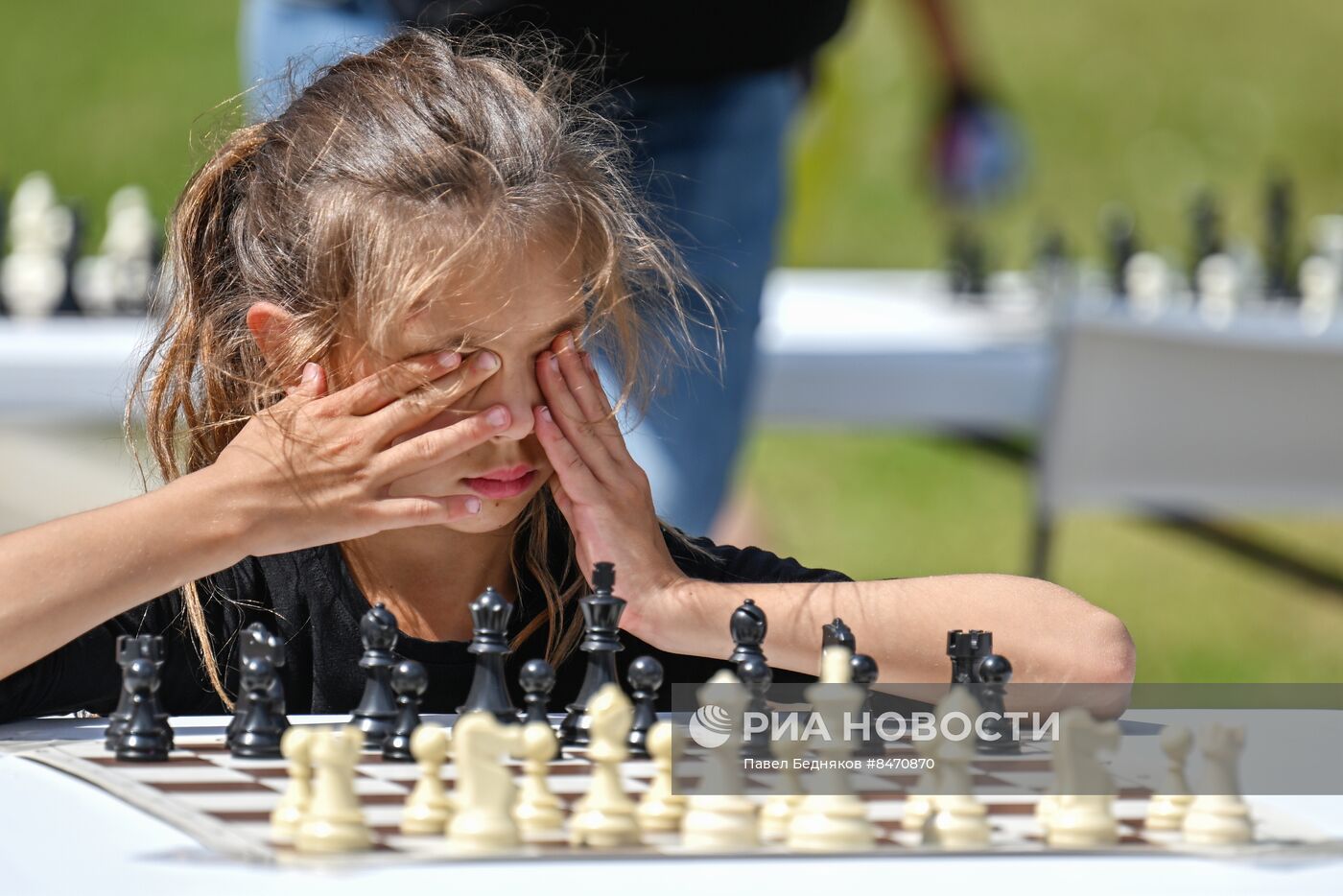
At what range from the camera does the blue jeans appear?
8.09ft

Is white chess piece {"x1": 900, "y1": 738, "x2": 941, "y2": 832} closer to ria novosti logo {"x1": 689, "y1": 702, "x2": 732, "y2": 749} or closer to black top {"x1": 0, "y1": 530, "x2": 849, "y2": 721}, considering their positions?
ria novosti logo {"x1": 689, "y1": 702, "x2": 732, "y2": 749}

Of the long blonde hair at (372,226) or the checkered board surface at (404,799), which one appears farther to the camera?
the long blonde hair at (372,226)

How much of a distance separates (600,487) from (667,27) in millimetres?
1009

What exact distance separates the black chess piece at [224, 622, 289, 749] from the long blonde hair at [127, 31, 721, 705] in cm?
29

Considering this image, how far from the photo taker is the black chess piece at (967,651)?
4.35 feet

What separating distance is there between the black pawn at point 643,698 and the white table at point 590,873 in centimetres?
32

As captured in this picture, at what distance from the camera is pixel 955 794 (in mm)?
1003

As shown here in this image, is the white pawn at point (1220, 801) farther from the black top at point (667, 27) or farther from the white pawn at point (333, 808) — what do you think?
the black top at point (667, 27)

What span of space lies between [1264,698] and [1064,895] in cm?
99

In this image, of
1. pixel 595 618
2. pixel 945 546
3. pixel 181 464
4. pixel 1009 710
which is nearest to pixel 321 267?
pixel 181 464

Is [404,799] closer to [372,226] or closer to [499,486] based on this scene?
[499,486]

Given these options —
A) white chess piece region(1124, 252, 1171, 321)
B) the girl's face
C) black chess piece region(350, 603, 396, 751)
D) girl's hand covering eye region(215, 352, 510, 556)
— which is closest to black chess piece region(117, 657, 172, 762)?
black chess piece region(350, 603, 396, 751)

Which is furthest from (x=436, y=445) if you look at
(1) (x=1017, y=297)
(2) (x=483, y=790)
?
(1) (x=1017, y=297)

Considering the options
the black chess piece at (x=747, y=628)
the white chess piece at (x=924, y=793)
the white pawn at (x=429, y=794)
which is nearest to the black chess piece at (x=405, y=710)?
the white pawn at (x=429, y=794)
